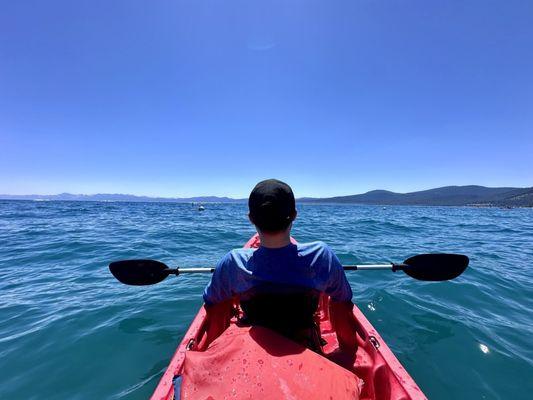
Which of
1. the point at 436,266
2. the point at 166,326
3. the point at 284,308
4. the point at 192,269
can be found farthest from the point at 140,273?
the point at 436,266

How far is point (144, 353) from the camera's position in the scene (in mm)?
4473

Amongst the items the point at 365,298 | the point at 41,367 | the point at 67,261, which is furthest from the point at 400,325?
the point at 67,261

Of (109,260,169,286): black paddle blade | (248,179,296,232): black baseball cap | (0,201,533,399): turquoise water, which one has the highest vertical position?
(248,179,296,232): black baseball cap

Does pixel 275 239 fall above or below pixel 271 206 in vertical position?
below

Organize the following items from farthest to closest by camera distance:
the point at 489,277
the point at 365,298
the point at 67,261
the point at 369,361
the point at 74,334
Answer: the point at 67,261, the point at 489,277, the point at 365,298, the point at 74,334, the point at 369,361

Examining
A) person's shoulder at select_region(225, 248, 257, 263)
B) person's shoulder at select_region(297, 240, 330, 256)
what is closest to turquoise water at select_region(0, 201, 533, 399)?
person's shoulder at select_region(225, 248, 257, 263)

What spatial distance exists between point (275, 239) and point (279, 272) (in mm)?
270

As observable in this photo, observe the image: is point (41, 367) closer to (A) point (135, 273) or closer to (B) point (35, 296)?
(A) point (135, 273)

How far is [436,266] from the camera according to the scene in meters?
4.26

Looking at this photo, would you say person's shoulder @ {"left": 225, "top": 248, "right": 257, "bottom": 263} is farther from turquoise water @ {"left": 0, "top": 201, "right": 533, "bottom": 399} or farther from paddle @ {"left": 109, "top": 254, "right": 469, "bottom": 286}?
turquoise water @ {"left": 0, "top": 201, "right": 533, "bottom": 399}

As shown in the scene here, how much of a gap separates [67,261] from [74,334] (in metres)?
6.27

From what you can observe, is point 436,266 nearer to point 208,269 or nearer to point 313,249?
point 313,249

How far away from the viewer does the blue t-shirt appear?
6.98 ft

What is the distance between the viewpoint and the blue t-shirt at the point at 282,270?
2.13 m
